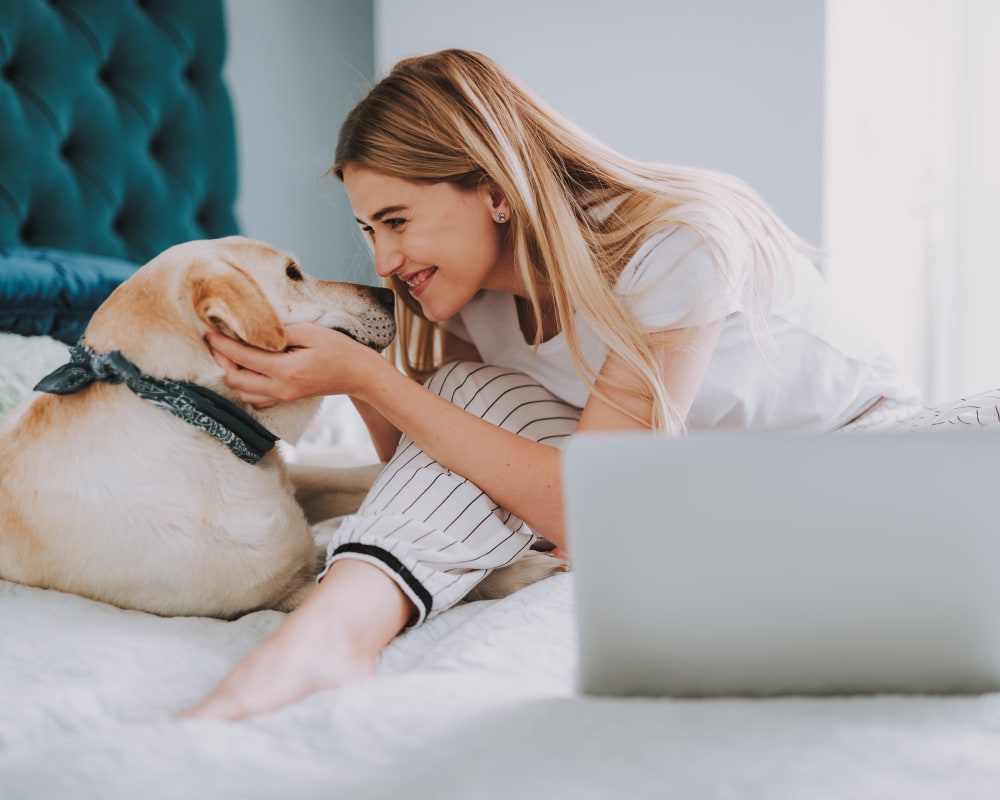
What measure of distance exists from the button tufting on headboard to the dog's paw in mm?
1521

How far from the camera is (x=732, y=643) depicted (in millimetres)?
575

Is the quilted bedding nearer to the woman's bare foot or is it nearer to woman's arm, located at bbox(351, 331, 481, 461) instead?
the woman's bare foot

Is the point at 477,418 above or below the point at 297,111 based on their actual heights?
below

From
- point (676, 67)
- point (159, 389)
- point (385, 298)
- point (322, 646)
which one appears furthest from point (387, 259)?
point (676, 67)

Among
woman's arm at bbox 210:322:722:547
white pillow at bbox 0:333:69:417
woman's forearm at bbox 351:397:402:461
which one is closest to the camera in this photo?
woman's arm at bbox 210:322:722:547

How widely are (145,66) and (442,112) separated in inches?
54.5

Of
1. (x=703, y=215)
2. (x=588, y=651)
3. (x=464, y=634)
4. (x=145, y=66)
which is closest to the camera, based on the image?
(x=588, y=651)

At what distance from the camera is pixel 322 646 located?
80 centimetres

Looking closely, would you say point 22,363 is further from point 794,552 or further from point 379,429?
point 794,552

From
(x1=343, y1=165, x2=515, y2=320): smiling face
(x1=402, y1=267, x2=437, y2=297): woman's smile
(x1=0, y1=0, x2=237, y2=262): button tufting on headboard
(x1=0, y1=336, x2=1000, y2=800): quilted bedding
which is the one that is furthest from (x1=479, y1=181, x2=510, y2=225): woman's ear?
(x1=0, y1=0, x2=237, y2=262): button tufting on headboard

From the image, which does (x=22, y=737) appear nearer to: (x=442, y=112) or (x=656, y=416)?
(x=656, y=416)

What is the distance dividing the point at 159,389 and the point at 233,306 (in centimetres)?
13

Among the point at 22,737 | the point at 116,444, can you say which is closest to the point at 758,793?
the point at 22,737

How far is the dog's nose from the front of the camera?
125 centimetres
